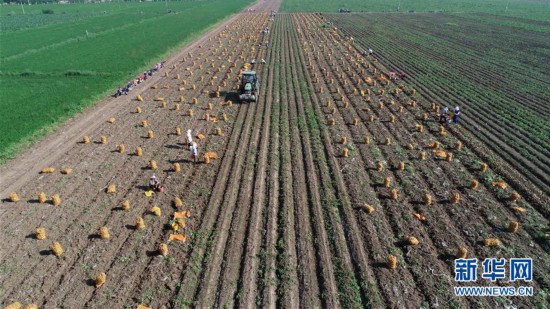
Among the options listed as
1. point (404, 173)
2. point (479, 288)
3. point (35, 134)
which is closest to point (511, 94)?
point (404, 173)

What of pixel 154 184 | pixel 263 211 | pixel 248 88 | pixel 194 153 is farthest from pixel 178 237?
pixel 248 88

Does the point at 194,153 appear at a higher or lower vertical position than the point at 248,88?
lower

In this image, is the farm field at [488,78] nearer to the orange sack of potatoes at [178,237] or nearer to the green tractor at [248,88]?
the green tractor at [248,88]

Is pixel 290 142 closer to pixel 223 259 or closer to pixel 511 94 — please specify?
pixel 223 259

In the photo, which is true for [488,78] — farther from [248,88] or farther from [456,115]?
[248,88]

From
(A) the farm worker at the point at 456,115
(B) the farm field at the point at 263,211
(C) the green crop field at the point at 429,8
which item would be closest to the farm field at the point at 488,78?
(A) the farm worker at the point at 456,115

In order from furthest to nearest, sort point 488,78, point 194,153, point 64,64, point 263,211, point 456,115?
point 64,64 < point 488,78 < point 456,115 < point 194,153 < point 263,211

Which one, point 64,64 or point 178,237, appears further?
point 64,64
